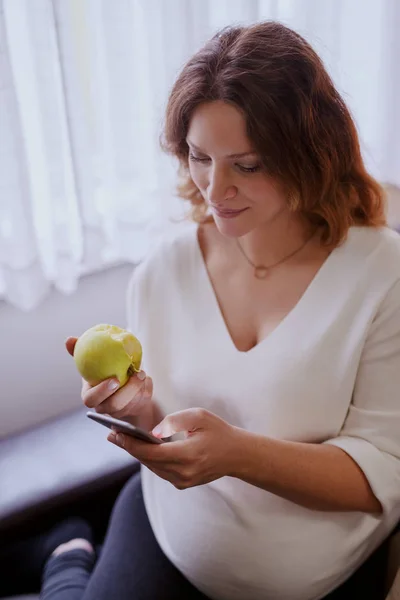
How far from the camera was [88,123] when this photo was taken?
4.61ft

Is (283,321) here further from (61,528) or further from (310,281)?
(61,528)

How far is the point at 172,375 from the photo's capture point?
3.66 feet

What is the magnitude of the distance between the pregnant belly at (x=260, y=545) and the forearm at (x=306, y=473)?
0.05 metres

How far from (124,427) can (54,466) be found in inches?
21.7

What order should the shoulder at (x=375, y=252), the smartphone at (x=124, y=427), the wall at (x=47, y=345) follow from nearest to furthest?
the smartphone at (x=124, y=427) → the shoulder at (x=375, y=252) → the wall at (x=47, y=345)

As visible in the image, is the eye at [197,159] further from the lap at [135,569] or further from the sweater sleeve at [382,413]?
the lap at [135,569]

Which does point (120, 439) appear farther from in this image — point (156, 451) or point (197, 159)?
point (197, 159)

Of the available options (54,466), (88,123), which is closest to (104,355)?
(54,466)

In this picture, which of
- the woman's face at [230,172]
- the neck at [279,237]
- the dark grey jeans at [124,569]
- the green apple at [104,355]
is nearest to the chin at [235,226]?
the woman's face at [230,172]

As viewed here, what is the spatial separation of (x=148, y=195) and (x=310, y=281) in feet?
1.98

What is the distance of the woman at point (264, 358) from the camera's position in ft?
3.03

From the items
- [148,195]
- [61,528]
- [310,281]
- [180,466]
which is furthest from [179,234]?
[61,528]

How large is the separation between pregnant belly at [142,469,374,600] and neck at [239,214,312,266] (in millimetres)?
368

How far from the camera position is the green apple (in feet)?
2.92
